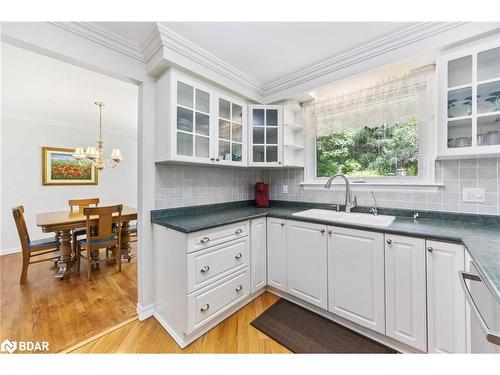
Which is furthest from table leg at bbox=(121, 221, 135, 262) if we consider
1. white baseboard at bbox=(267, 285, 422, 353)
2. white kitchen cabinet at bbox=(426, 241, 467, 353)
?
white kitchen cabinet at bbox=(426, 241, 467, 353)

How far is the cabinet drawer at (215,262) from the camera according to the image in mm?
1461

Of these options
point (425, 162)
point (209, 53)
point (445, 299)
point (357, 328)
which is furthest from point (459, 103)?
point (209, 53)

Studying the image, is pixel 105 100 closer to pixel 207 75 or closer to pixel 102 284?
pixel 207 75

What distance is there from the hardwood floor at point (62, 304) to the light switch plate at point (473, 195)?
9.54 feet

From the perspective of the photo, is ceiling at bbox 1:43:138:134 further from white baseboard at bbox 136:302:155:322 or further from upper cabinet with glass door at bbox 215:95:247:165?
white baseboard at bbox 136:302:155:322

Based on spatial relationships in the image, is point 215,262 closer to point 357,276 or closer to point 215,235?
point 215,235

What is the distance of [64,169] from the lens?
152 inches

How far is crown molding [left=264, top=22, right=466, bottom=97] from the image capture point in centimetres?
145

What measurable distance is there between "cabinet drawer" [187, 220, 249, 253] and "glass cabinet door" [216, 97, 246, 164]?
67 centimetres

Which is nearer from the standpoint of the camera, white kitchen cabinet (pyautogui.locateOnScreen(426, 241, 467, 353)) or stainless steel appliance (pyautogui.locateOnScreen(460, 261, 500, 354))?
stainless steel appliance (pyautogui.locateOnScreen(460, 261, 500, 354))

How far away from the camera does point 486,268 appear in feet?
2.54

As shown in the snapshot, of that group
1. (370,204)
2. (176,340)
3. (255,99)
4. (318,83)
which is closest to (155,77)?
(255,99)

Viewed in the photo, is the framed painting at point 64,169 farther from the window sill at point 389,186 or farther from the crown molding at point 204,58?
the window sill at point 389,186

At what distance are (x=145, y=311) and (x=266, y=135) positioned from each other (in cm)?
209
